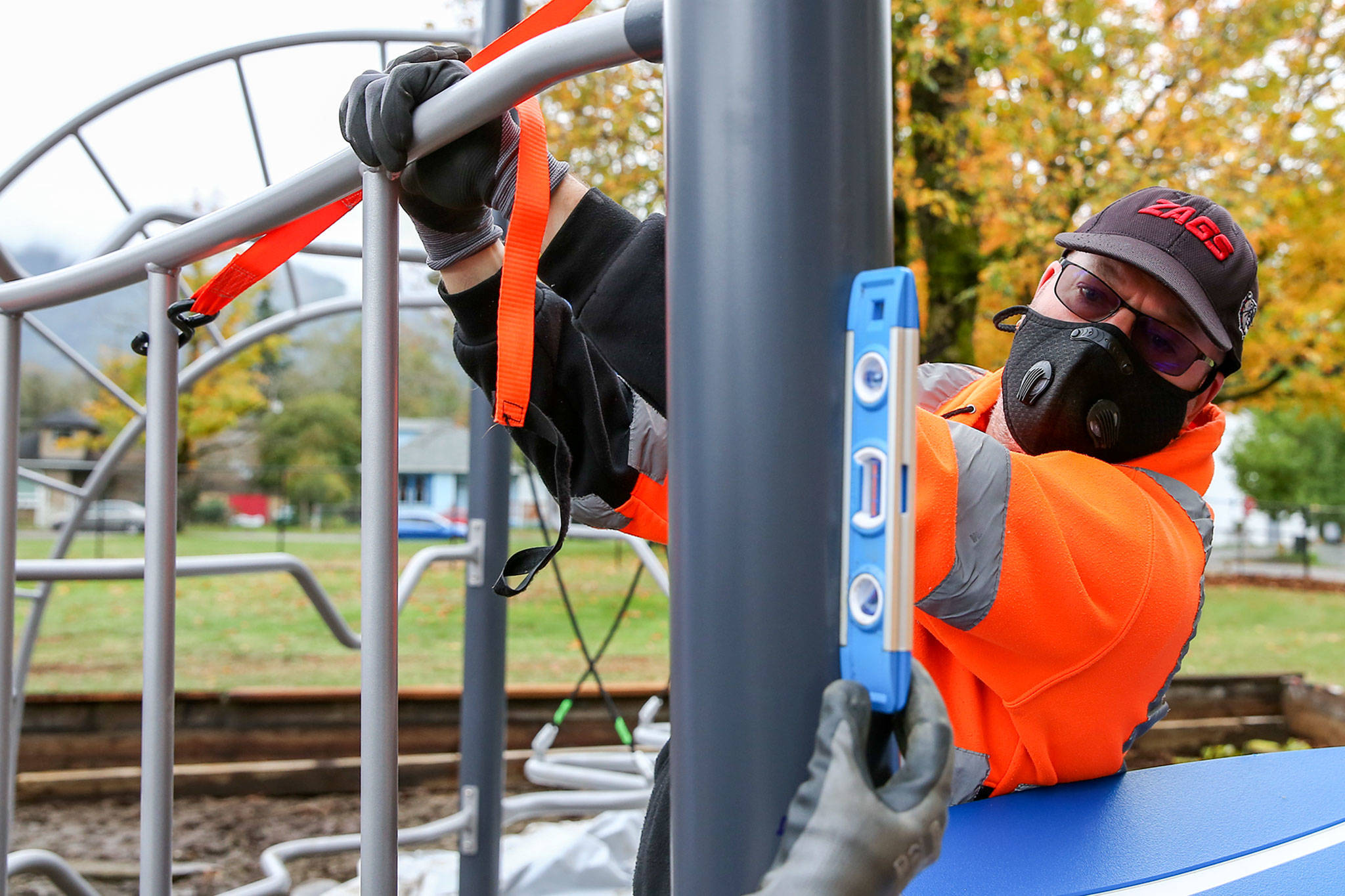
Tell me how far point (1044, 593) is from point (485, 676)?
6.27ft

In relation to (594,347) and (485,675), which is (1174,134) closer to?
(485,675)

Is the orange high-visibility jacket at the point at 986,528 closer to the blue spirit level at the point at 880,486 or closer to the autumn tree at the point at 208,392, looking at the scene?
the blue spirit level at the point at 880,486

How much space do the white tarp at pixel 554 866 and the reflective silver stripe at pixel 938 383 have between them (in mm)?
2342

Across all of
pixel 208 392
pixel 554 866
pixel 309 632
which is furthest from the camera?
pixel 208 392

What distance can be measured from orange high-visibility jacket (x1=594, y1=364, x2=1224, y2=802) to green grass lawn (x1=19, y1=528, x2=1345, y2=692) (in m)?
5.88

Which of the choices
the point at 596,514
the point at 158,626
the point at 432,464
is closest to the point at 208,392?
the point at 432,464

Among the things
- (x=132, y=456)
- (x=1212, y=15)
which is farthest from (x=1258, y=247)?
(x=132, y=456)

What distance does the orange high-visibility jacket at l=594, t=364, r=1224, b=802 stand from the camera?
3.04 feet

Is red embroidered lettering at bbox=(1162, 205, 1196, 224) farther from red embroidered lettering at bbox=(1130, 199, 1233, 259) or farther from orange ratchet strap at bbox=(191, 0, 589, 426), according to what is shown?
A: orange ratchet strap at bbox=(191, 0, 589, 426)

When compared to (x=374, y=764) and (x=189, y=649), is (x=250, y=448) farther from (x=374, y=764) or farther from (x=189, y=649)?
(x=374, y=764)

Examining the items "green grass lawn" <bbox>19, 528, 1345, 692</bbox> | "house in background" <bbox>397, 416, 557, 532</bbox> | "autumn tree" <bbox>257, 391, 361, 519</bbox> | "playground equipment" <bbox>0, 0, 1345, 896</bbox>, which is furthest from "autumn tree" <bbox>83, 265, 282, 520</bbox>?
"playground equipment" <bbox>0, 0, 1345, 896</bbox>

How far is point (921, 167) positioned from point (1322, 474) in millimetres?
19321

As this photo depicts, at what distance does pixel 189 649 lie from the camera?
8.02 metres

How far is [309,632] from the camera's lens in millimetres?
8805
